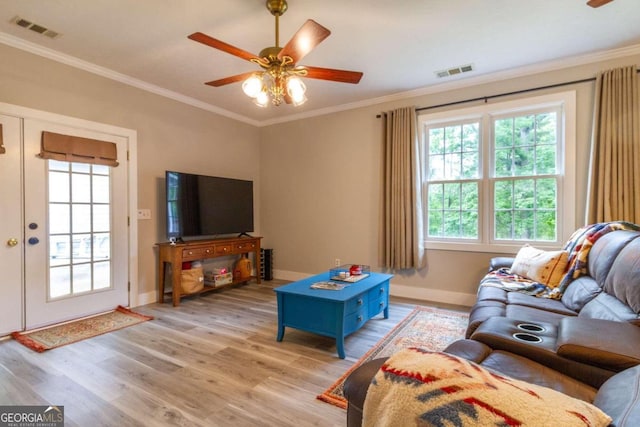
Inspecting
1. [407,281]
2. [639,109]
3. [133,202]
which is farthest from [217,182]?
[639,109]

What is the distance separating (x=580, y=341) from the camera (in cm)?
131

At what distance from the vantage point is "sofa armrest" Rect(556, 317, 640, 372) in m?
1.19

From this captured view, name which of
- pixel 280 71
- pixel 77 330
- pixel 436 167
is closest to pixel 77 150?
pixel 77 330

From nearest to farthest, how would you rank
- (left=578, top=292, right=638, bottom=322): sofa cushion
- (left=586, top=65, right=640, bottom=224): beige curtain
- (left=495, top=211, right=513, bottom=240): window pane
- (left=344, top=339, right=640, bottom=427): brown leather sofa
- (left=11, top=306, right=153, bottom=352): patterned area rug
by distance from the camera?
(left=344, top=339, right=640, bottom=427): brown leather sofa → (left=578, top=292, right=638, bottom=322): sofa cushion → (left=11, top=306, right=153, bottom=352): patterned area rug → (left=586, top=65, right=640, bottom=224): beige curtain → (left=495, top=211, right=513, bottom=240): window pane

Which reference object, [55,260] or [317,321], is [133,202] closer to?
[55,260]

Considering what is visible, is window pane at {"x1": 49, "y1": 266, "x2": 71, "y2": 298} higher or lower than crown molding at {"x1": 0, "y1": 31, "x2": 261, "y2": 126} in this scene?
lower

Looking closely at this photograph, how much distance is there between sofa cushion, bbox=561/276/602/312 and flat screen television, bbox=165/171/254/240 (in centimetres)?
385

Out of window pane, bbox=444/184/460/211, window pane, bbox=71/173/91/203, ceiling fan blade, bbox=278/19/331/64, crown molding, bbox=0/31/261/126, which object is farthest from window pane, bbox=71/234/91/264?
window pane, bbox=444/184/460/211

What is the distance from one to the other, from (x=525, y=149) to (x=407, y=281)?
2.07 m

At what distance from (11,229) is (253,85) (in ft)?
8.38

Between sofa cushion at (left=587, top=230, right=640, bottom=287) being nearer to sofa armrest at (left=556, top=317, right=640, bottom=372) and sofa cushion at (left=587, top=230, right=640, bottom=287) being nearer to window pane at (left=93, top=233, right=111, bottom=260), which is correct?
sofa armrest at (left=556, top=317, right=640, bottom=372)

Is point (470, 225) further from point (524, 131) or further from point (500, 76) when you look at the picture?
point (500, 76)

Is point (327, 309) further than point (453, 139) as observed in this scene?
No

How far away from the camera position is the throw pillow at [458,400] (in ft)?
2.06
